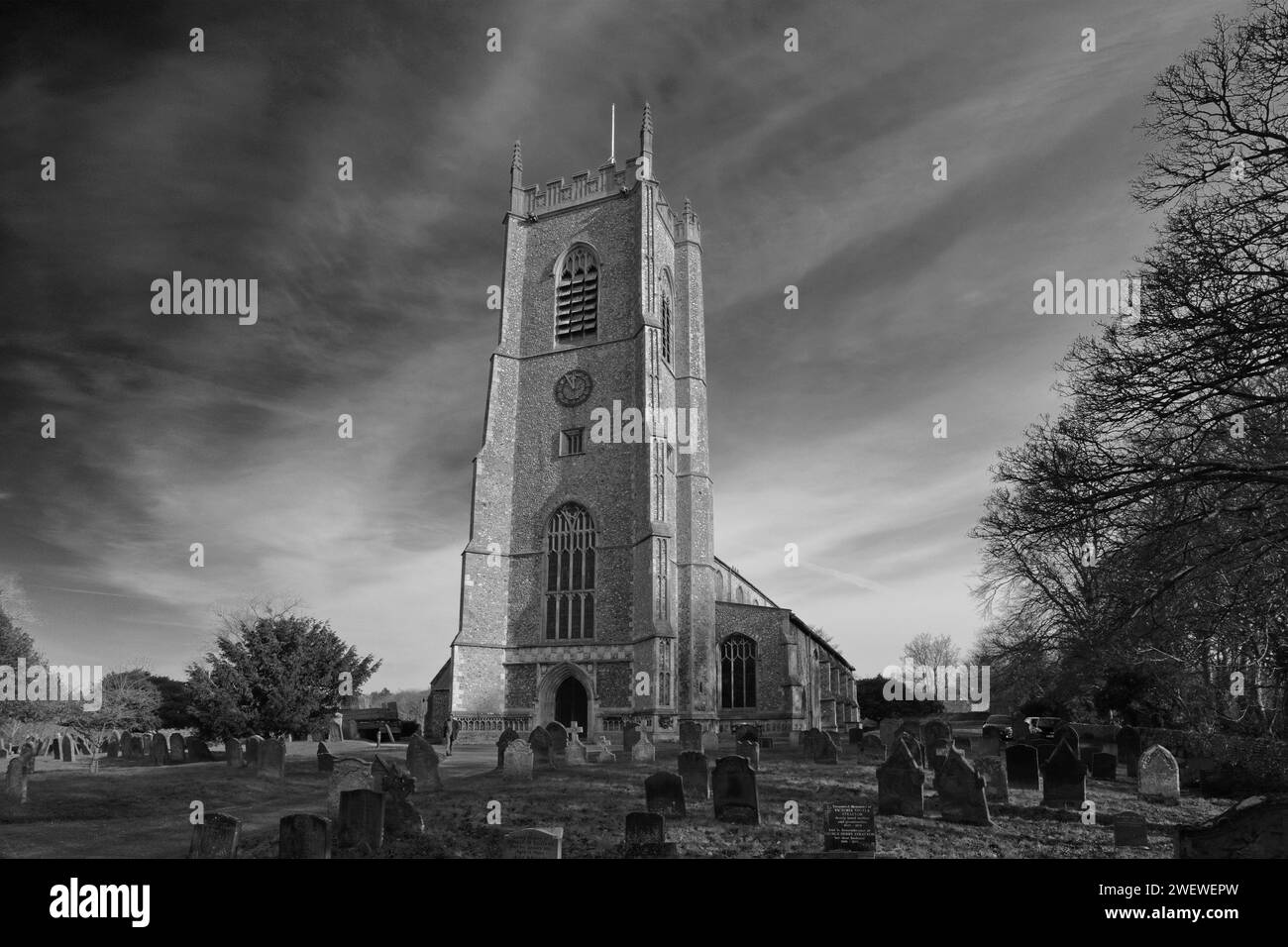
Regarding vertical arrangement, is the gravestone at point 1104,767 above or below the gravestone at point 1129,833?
below

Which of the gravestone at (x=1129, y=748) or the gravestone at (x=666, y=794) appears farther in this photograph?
the gravestone at (x=1129, y=748)

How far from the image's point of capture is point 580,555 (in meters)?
26.9

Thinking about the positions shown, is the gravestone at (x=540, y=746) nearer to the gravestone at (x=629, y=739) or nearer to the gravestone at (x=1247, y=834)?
the gravestone at (x=629, y=739)

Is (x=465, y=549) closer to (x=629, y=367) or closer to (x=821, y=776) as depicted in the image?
(x=629, y=367)

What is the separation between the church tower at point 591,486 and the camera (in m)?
25.2

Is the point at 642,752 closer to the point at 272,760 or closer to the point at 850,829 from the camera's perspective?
the point at 272,760

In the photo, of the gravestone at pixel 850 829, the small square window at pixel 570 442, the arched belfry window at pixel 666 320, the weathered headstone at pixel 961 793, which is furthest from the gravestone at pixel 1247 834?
the arched belfry window at pixel 666 320

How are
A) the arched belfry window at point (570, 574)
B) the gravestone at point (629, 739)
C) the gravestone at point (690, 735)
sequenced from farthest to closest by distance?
the arched belfry window at point (570, 574) < the gravestone at point (690, 735) < the gravestone at point (629, 739)

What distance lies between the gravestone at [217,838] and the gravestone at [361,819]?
0.93m

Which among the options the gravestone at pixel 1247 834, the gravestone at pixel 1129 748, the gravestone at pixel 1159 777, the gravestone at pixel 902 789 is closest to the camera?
the gravestone at pixel 1247 834

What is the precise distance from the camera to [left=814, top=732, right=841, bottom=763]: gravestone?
53.5 feet

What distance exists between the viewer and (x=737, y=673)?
1131 inches

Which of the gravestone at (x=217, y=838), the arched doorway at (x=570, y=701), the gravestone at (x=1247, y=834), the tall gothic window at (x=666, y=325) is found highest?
the tall gothic window at (x=666, y=325)
